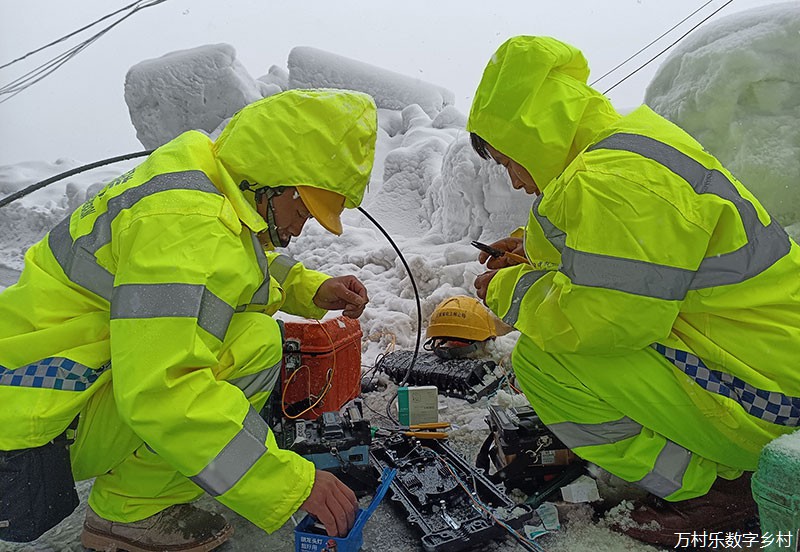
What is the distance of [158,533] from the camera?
1632mm

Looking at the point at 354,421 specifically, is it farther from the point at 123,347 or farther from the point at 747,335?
the point at 747,335

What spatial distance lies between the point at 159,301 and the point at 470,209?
4047mm

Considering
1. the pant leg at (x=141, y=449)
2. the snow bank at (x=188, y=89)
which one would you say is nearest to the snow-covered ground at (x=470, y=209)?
the pant leg at (x=141, y=449)

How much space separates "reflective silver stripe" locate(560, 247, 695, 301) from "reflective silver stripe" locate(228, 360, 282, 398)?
0.90 m

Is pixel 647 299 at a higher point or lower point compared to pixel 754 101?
higher

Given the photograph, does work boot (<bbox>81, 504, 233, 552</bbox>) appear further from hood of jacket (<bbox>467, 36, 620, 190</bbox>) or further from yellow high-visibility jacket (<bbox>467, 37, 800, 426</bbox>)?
hood of jacket (<bbox>467, 36, 620, 190</bbox>)

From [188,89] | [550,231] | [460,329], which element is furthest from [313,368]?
[188,89]

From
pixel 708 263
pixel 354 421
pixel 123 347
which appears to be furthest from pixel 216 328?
pixel 708 263

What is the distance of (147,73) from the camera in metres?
10.3

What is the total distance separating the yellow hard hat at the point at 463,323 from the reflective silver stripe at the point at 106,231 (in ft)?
5.70

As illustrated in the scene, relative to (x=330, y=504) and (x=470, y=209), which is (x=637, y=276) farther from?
(x=470, y=209)

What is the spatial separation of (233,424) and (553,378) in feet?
2.99

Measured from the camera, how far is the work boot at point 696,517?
1.64 m

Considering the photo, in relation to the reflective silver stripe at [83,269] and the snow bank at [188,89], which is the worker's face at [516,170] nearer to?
the reflective silver stripe at [83,269]
